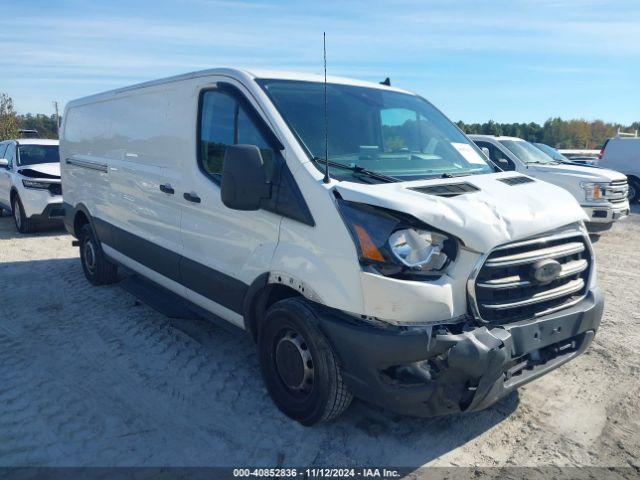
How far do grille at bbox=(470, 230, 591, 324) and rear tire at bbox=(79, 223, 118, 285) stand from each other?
478 cm

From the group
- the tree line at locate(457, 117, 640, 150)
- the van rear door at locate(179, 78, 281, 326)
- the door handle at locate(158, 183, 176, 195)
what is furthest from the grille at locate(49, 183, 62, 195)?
the tree line at locate(457, 117, 640, 150)

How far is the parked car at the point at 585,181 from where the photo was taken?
944 cm

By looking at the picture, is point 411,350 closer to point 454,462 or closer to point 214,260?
point 454,462

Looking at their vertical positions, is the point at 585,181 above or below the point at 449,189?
below

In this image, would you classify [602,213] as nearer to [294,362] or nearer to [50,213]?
[294,362]

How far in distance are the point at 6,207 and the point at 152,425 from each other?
10.2 m

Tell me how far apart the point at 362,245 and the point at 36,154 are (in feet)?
34.0

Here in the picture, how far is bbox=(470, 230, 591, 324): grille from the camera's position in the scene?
2891mm

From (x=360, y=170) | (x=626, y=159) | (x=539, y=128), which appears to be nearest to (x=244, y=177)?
(x=360, y=170)

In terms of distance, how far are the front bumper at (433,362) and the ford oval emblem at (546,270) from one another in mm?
247

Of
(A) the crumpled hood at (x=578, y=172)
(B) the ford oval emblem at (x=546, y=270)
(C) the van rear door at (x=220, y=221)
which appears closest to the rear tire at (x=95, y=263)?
(C) the van rear door at (x=220, y=221)

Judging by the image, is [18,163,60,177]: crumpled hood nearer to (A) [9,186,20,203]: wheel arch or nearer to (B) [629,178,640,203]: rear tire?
(A) [9,186,20,203]: wheel arch

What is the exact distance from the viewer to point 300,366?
3.29m

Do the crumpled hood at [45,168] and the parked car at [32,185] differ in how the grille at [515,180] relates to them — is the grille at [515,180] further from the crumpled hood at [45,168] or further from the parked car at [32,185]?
the crumpled hood at [45,168]
